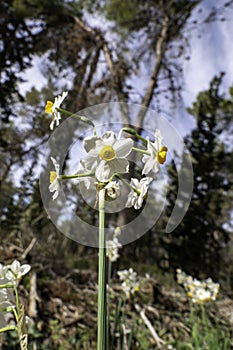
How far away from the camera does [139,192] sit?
57 centimetres

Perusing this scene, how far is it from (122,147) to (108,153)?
0.02 meters

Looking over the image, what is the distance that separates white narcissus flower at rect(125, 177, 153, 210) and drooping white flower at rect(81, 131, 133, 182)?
4cm

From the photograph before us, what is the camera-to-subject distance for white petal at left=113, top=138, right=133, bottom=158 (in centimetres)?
53

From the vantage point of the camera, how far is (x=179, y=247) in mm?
7957

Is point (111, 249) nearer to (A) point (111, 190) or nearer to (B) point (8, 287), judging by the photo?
(B) point (8, 287)

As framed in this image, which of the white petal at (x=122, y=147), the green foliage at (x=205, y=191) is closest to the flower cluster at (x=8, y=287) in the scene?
the white petal at (x=122, y=147)

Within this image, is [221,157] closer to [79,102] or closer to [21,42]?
[79,102]

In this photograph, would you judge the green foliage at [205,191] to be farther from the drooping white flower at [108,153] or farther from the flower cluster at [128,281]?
Answer: the drooping white flower at [108,153]

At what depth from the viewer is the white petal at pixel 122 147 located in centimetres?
53

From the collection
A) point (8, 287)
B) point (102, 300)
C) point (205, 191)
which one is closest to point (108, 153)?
point (102, 300)

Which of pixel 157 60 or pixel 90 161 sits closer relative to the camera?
pixel 90 161

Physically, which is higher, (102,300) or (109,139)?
(109,139)

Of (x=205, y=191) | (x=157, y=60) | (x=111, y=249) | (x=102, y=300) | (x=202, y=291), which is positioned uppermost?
(x=157, y=60)

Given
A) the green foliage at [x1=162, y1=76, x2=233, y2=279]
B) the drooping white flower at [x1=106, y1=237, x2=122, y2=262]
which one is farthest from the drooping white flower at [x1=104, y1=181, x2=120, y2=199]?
the green foliage at [x1=162, y1=76, x2=233, y2=279]
